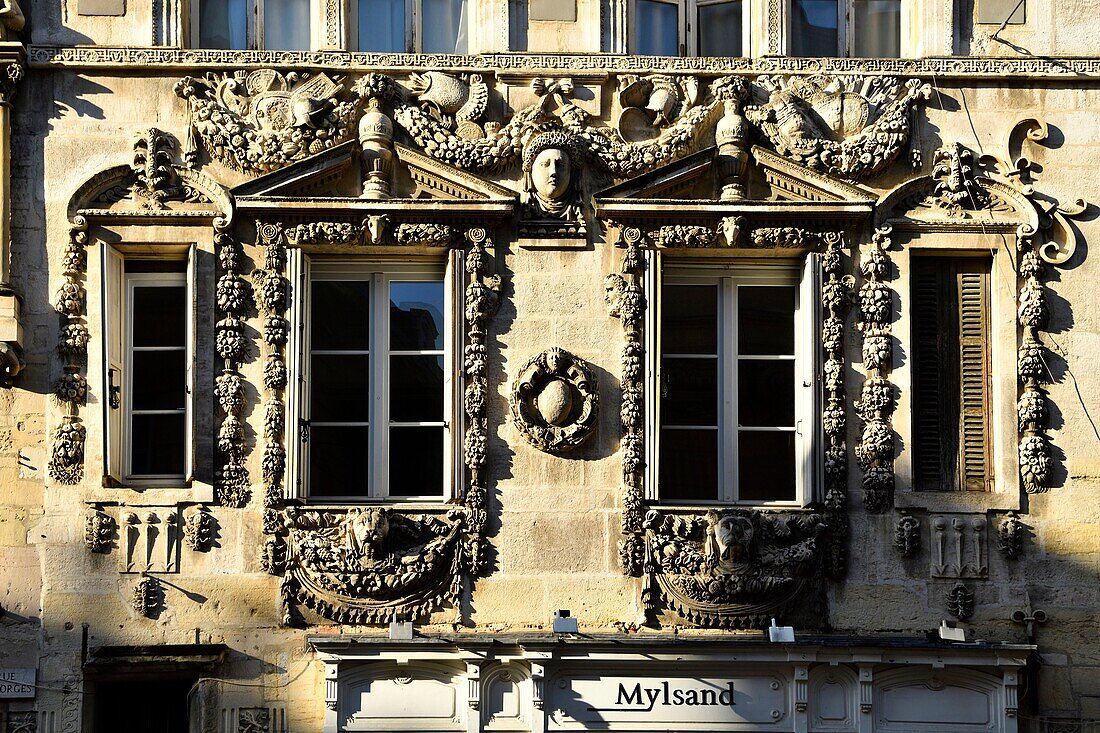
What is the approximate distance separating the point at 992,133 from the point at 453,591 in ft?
18.1

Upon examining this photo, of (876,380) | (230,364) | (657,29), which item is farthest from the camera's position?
(657,29)

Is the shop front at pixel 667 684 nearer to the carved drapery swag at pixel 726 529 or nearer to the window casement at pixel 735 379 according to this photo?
the carved drapery swag at pixel 726 529

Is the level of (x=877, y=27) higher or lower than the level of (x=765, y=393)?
higher

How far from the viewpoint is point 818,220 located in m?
12.7

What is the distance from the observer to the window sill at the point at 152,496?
1227cm

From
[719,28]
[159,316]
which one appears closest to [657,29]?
[719,28]

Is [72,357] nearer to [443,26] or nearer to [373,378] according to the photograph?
[373,378]

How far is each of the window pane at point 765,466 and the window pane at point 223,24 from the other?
5.11m

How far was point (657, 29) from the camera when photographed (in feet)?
43.5

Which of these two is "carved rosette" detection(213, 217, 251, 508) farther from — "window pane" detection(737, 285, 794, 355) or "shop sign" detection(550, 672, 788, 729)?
"window pane" detection(737, 285, 794, 355)

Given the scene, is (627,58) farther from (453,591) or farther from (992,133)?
(453,591)

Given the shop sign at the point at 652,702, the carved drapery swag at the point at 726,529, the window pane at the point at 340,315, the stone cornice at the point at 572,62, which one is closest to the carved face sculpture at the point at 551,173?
the carved drapery swag at the point at 726,529

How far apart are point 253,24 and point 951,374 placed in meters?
6.20

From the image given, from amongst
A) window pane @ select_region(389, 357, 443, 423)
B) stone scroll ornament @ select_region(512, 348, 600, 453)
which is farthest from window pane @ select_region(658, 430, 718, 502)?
window pane @ select_region(389, 357, 443, 423)
